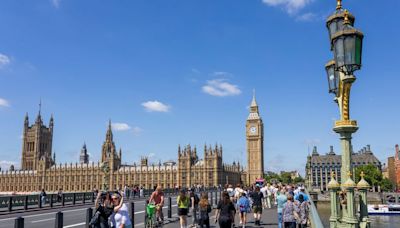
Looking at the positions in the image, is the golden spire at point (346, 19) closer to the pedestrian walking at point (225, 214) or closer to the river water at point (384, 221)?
the pedestrian walking at point (225, 214)

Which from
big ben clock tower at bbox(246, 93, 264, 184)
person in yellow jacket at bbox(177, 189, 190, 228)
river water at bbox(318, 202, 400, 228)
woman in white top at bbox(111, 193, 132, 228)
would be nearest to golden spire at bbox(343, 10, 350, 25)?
woman in white top at bbox(111, 193, 132, 228)

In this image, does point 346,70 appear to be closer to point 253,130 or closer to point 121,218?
point 121,218

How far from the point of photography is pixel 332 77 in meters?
12.5

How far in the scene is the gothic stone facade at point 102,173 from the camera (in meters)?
122

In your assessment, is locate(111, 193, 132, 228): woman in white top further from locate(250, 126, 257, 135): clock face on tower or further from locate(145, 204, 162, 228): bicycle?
locate(250, 126, 257, 135): clock face on tower

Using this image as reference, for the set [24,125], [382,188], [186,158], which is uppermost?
[24,125]

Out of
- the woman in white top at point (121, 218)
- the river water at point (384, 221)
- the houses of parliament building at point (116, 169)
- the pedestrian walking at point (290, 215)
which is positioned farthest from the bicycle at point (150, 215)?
the houses of parliament building at point (116, 169)

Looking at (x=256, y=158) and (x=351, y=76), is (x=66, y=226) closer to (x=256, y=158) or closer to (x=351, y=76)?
(x=351, y=76)

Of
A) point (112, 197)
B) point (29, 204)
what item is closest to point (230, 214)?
point (112, 197)

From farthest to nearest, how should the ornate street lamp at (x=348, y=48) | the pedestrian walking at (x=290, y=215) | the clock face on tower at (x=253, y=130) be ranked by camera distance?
the clock face on tower at (x=253, y=130)
the pedestrian walking at (x=290, y=215)
the ornate street lamp at (x=348, y=48)

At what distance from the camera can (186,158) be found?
124m

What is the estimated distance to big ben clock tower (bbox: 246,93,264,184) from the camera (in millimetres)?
137500

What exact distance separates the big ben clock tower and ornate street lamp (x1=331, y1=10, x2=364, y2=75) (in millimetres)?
129031

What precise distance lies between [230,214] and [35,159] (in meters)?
163
